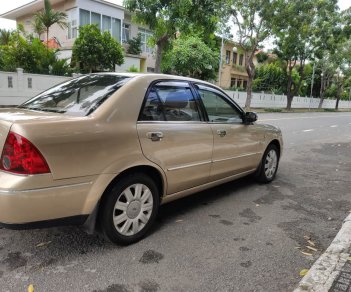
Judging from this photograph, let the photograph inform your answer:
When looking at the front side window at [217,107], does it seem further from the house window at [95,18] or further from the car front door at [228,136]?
the house window at [95,18]

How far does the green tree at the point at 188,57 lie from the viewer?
2927cm

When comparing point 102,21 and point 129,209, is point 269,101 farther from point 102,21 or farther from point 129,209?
point 129,209

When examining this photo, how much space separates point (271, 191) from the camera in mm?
5586

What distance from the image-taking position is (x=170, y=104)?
12.8ft

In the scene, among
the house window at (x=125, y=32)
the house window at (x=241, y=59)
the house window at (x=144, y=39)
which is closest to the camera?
the house window at (x=125, y=32)

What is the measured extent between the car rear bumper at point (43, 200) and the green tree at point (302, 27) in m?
24.5

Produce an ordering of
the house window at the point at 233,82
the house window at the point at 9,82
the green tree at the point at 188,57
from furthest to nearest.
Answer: the house window at the point at 233,82
the green tree at the point at 188,57
the house window at the point at 9,82

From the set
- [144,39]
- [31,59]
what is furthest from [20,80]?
[144,39]

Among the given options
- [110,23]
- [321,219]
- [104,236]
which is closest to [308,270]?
[321,219]

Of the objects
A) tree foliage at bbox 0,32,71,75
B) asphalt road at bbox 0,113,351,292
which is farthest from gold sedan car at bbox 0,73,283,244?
tree foliage at bbox 0,32,71,75

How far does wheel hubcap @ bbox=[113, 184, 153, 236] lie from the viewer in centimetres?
334

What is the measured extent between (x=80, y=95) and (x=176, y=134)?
3.41 ft

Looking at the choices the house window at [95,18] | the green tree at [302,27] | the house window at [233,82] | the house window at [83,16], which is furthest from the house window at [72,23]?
the house window at [233,82]

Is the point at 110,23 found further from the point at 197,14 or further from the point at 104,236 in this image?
the point at 104,236
